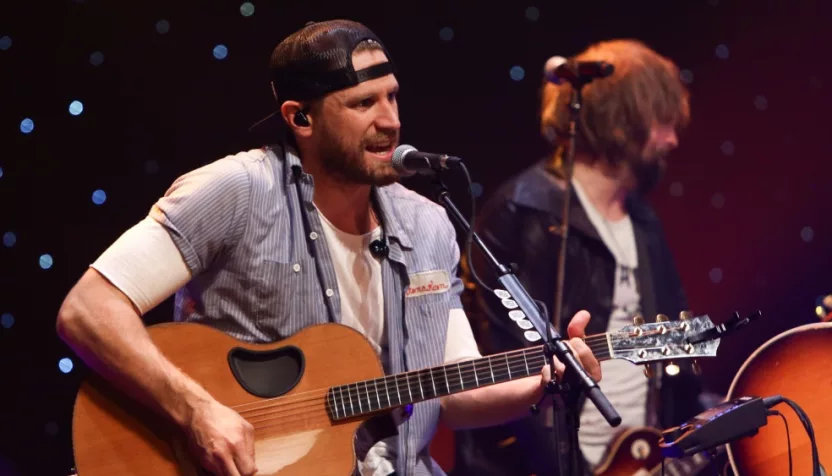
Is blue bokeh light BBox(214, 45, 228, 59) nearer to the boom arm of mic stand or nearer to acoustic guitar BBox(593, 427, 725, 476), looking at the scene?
the boom arm of mic stand

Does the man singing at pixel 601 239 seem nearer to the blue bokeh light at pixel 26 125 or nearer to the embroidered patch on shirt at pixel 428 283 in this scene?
the embroidered patch on shirt at pixel 428 283

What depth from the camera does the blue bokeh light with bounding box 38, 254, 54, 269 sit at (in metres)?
3.61

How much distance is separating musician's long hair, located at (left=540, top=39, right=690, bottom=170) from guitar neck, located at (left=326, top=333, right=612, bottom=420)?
73.4 inches

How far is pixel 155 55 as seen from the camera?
12.4 ft

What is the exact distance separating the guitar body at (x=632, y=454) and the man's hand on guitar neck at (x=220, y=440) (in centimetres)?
220

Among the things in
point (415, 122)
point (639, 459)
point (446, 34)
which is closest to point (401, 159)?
point (415, 122)

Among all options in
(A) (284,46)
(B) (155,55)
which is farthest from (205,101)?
(A) (284,46)

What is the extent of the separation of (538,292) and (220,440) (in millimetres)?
2070

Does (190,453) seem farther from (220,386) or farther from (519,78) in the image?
(519,78)

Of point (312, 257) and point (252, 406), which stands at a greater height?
point (312, 257)

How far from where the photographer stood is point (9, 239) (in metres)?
3.58

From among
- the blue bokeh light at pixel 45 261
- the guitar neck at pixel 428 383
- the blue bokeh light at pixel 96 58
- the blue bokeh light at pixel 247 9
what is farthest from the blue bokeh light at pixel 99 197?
the guitar neck at pixel 428 383

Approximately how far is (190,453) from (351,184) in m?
1.02

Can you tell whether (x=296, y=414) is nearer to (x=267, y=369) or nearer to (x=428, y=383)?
(x=267, y=369)
